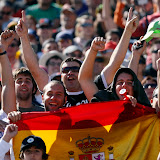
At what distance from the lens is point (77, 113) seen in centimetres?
695

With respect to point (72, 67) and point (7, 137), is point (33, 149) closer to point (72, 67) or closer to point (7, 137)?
point (7, 137)

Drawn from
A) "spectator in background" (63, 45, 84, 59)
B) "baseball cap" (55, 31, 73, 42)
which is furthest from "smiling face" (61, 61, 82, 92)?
"baseball cap" (55, 31, 73, 42)

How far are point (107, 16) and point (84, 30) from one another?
583 mm

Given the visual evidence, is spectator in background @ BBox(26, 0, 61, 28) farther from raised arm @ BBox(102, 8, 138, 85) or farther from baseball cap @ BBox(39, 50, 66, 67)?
raised arm @ BBox(102, 8, 138, 85)

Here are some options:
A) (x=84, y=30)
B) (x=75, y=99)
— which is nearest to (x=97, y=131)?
(x=75, y=99)

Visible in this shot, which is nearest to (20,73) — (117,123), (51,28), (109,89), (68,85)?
(68,85)

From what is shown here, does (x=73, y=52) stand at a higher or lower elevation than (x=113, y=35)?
lower

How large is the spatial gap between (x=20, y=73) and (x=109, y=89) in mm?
1338

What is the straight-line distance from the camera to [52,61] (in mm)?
10461

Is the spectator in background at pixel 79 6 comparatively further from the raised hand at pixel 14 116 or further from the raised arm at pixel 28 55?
the raised hand at pixel 14 116

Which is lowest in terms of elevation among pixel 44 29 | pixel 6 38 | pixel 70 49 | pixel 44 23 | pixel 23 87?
pixel 23 87

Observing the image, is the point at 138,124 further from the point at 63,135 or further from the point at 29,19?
the point at 29,19

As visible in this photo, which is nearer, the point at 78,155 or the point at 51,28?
the point at 78,155

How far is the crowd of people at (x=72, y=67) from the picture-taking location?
7.17 meters
